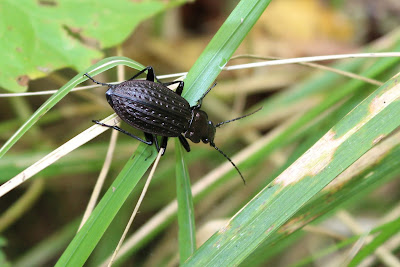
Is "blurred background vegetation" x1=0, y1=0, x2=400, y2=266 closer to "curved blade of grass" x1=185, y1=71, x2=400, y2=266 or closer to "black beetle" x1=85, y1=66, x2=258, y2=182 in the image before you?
"black beetle" x1=85, y1=66, x2=258, y2=182

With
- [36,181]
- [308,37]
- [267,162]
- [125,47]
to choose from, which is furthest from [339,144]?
[308,37]

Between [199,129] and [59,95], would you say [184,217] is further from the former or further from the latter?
[199,129]

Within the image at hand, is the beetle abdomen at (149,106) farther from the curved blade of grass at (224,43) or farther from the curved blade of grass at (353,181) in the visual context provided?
the curved blade of grass at (353,181)

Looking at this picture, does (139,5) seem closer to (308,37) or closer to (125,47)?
(125,47)

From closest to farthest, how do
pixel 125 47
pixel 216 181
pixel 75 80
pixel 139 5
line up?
pixel 75 80
pixel 139 5
pixel 216 181
pixel 125 47

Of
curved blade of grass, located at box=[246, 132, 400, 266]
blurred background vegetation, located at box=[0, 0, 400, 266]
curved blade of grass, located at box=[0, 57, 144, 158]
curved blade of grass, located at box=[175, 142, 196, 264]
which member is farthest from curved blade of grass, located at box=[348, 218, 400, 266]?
curved blade of grass, located at box=[0, 57, 144, 158]

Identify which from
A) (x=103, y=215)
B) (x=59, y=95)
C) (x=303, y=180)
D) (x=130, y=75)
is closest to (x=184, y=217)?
(x=103, y=215)

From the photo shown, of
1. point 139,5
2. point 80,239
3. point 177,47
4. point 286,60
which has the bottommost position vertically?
point 80,239
